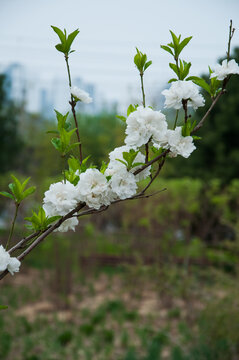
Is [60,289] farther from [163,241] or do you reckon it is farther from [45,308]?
[163,241]

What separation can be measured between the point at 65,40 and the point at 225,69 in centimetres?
42

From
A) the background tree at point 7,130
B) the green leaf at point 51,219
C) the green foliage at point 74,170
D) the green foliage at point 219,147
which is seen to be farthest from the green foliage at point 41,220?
the background tree at point 7,130

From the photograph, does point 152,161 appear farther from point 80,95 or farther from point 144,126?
point 80,95

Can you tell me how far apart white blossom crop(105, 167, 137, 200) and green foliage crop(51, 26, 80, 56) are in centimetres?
34

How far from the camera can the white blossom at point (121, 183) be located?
3.21ft

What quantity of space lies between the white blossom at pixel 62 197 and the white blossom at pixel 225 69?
1.54ft

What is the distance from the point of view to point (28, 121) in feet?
84.8

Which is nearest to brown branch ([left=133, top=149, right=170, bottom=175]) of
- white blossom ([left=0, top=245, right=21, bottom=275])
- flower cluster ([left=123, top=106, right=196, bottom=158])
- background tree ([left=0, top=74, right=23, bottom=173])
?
flower cluster ([left=123, top=106, right=196, bottom=158])

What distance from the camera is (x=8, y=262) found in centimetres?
95

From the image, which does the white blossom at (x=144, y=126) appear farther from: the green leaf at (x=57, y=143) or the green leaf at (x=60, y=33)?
the green leaf at (x=60, y=33)

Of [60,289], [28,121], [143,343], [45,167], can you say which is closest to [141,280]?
[60,289]

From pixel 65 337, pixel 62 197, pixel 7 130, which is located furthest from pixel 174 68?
pixel 7 130

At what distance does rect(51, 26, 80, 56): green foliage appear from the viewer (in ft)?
3.46

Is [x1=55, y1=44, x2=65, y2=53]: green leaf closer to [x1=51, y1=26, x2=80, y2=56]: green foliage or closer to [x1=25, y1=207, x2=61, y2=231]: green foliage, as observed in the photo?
[x1=51, y1=26, x2=80, y2=56]: green foliage
